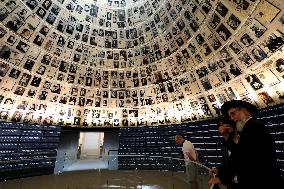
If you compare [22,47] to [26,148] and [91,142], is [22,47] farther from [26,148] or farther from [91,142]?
[91,142]

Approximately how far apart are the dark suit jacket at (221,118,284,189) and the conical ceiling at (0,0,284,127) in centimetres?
491

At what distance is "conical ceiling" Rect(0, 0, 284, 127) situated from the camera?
21.5 feet

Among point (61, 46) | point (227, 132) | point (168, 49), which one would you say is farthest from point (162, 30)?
point (227, 132)

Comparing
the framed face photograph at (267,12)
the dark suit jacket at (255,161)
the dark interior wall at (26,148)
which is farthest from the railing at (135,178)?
the framed face photograph at (267,12)

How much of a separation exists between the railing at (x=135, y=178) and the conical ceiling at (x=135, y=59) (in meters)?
2.09

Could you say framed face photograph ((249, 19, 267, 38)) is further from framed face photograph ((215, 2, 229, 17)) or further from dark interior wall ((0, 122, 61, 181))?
dark interior wall ((0, 122, 61, 181))

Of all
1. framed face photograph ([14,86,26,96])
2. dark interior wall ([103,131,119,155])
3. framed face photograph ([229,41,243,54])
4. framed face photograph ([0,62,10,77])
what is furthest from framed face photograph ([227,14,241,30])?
framed face photograph ([14,86,26,96])

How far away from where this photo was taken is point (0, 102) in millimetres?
8188

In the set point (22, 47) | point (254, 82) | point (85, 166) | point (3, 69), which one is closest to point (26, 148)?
point (85, 166)

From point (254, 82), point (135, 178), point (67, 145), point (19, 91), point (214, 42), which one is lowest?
point (135, 178)

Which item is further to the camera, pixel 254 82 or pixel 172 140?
pixel 172 140

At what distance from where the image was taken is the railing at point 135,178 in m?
4.55

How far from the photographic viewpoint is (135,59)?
1029 cm

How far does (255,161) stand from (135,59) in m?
8.85
